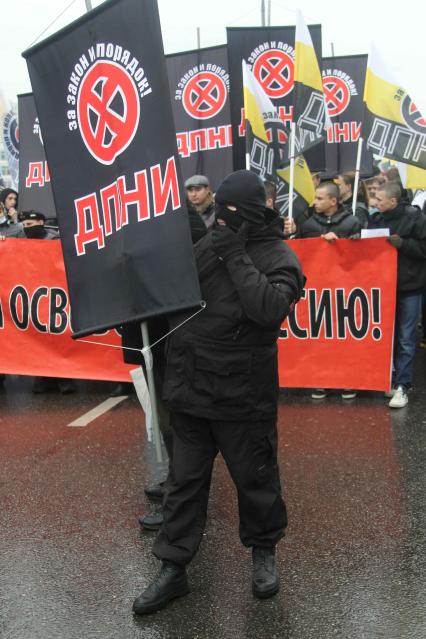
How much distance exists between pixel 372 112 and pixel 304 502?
14.4 feet

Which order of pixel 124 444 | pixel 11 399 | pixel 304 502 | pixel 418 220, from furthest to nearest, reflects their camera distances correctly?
pixel 11 399
pixel 418 220
pixel 124 444
pixel 304 502

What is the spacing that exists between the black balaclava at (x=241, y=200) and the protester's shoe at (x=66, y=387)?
4.25 m

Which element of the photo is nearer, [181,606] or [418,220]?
[181,606]

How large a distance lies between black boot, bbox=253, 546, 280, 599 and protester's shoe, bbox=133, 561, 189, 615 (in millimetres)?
308

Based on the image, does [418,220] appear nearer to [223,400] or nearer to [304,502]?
[304,502]

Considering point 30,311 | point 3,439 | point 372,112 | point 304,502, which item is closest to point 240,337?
point 304,502

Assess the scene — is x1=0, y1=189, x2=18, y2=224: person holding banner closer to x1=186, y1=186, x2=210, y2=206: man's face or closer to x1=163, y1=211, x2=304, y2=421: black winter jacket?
x1=186, y1=186, x2=210, y2=206: man's face

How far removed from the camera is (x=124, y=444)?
541 cm

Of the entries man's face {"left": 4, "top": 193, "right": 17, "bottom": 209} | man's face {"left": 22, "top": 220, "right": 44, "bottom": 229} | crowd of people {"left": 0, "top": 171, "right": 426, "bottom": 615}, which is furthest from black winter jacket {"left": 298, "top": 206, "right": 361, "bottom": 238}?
man's face {"left": 4, "top": 193, "right": 17, "bottom": 209}

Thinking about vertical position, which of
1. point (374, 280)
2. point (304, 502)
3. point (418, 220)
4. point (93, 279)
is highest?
point (93, 279)

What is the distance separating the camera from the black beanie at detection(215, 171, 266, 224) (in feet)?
10.2

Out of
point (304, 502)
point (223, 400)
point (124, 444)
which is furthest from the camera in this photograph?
point (124, 444)

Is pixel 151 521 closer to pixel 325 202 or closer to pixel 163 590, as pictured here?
pixel 163 590

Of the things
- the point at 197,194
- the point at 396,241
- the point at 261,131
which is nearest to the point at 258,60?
the point at 261,131
